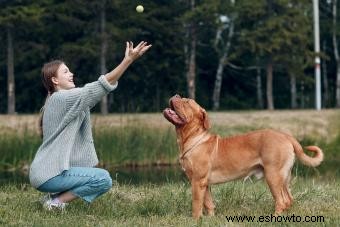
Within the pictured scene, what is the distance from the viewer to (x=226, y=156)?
25.9ft

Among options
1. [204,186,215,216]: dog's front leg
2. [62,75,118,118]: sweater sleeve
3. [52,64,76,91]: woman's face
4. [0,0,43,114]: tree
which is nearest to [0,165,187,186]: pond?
[204,186,215,216]: dog's front leg

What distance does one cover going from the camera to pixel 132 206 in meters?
8.16

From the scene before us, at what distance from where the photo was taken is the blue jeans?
761 cm

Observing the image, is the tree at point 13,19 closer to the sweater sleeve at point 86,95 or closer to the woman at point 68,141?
the woman at point 68,141

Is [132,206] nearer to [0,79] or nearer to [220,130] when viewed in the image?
[220,130]

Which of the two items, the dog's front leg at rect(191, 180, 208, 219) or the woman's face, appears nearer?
the dog's front leg at rect(191, 180, 208, 219)

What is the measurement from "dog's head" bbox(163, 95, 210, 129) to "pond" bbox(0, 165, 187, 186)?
5.29 meters

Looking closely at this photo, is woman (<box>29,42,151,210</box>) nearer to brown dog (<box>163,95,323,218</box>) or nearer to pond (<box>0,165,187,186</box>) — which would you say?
brown dog (<box>163,95,323,218</box>)

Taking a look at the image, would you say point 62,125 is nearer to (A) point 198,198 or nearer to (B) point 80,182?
(B) point 80,182

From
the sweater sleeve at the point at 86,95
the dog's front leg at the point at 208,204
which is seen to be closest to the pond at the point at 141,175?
the dog's front leg at the point at 208,204

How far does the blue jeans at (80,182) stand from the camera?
761cm

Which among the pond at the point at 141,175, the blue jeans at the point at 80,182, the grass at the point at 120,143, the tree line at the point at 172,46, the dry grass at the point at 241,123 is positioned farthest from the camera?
the tree line at the point at 172,46

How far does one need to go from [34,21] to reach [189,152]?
23914 mm

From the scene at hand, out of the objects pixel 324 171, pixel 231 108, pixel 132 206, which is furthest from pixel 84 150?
pixel 231 108
